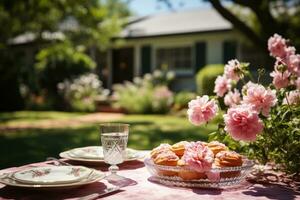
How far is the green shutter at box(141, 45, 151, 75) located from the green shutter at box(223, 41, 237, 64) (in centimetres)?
363

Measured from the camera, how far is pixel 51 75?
19.5 m

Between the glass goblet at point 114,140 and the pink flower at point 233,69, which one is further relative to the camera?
the pink flower at point 233,69

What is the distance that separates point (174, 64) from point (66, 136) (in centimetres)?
1055

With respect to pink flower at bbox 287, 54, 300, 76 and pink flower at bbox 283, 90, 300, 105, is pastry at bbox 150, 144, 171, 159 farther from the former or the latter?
pink flower at bbox 287, 54, 300, 76

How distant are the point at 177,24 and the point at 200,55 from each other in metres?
2.79

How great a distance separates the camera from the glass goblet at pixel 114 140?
1927 mm

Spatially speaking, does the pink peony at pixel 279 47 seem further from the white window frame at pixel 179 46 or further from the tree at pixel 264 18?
the white window frame at pixel 179 46

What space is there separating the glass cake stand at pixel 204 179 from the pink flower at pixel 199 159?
0.04 m

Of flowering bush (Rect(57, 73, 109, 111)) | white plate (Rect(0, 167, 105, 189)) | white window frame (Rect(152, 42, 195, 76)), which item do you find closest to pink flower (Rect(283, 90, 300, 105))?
white plate (Rect(0, 167, 105, 189))

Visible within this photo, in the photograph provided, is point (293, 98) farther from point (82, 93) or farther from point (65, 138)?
point (82, 93)

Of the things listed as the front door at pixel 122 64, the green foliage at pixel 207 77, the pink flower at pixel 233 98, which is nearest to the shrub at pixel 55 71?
the front door at pixel 122 64

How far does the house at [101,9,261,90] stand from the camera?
58.1 ft

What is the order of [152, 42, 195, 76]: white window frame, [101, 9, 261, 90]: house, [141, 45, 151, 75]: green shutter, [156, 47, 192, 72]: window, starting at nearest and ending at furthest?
[101, 9, 261, 90]: house → [152, 42, 195, 76]: white window frame → [156, 47, 192, 72]: window → [141, 45, 151, 75]: green shutter

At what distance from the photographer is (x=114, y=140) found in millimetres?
1924
